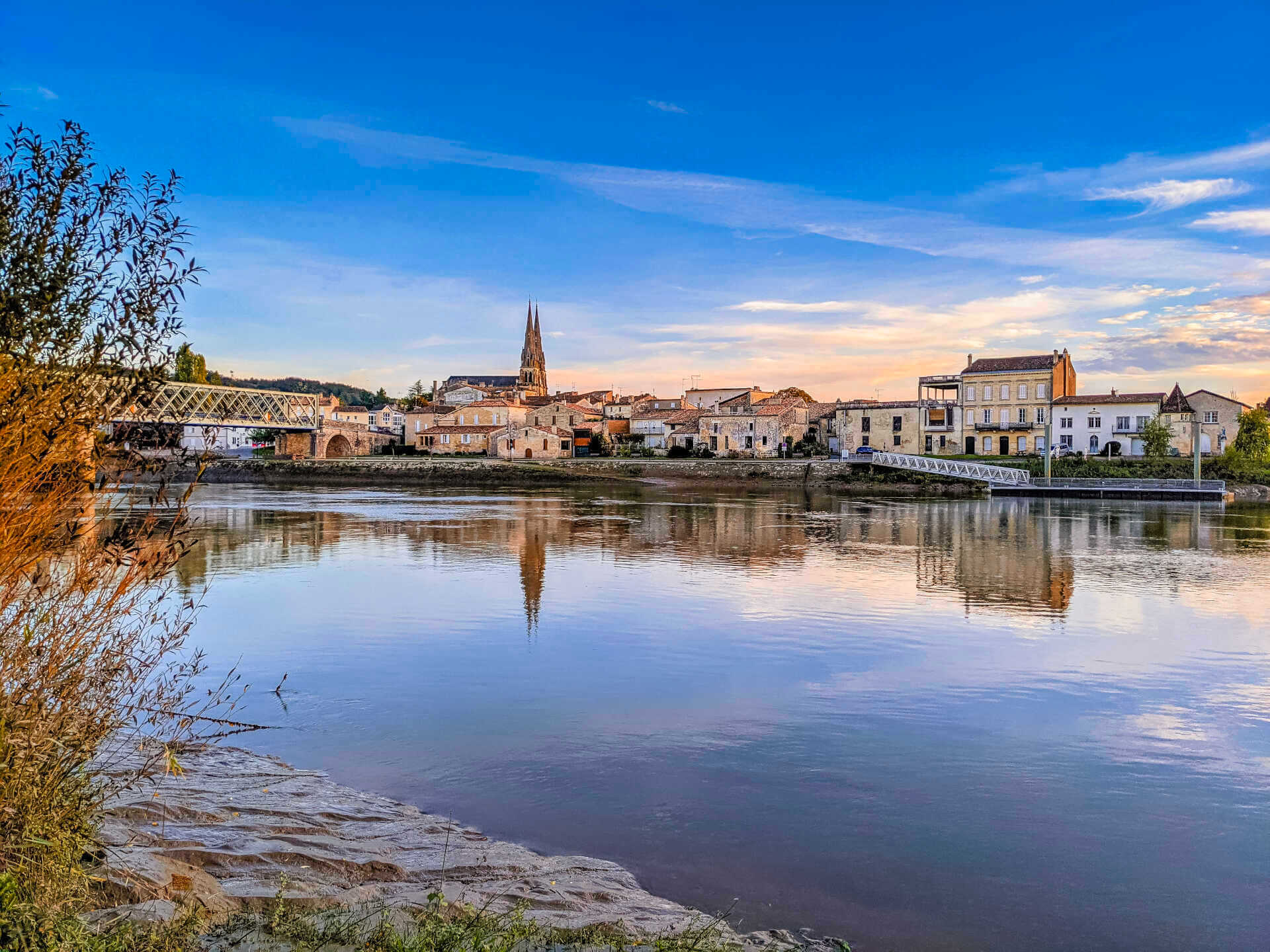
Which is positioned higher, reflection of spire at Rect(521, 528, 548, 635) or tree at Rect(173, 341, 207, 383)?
tree at Rect(173, 341, 207, 383)

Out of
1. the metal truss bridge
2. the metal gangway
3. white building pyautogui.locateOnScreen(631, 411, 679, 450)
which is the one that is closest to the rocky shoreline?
the metal gangway

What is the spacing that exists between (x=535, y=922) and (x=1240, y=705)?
9.05 m

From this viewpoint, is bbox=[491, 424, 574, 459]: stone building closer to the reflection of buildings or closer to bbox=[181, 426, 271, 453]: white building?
bbox=[181, 426, 271, 453]: white building

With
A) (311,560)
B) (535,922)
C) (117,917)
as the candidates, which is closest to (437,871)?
(535,922)

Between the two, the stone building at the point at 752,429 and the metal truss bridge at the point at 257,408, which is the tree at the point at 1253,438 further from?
the metal truss bridge at the point at 257,408

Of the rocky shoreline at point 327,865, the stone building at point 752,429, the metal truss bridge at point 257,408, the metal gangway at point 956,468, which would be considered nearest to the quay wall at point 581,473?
the metal gangway at point 956,468

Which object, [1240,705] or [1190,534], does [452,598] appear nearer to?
[1240,705]

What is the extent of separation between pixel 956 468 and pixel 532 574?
142 ft

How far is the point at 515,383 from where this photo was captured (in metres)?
126

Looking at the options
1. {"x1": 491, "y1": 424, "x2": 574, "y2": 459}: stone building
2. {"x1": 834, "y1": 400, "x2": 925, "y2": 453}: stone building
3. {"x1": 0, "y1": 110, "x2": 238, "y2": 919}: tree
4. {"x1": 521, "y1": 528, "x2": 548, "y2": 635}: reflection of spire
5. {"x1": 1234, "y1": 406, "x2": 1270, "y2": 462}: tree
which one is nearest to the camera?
{"x1": 0, "y1": 110, "x2": 238, "y2": 919}: tree

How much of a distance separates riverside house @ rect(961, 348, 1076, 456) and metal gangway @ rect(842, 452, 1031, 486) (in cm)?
1296

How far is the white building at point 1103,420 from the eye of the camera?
66188 millimetres

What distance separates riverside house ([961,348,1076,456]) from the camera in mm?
69000

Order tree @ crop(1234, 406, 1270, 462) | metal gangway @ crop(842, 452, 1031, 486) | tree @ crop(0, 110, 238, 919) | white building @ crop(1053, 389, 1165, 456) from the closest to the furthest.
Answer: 1. tree @ crop(0, 110, 238, 919)
2. metal gangway @ crop(842, 452, 1031, 486)
3. tree @ crop(1234, 406, 1270, 462)
4. white building @ crop(1053, 389, 1165, 456)
